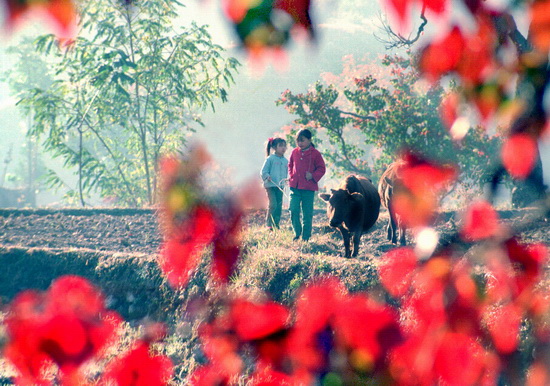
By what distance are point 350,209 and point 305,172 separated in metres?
1.03

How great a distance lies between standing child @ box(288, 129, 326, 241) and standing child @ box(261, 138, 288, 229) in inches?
20.8

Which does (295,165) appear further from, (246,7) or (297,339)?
(297,339)

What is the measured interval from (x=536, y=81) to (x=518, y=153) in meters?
2.06

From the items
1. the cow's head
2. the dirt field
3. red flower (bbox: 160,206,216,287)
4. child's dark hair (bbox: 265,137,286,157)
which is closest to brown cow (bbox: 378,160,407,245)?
the dirt field

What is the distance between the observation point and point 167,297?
6.59 meters

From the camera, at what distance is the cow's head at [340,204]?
6.81m

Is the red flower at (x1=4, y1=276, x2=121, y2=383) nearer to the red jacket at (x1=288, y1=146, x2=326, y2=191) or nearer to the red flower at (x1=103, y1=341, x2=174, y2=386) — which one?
the red flower at (x1=103, y1=341, x2=174, y2=386)

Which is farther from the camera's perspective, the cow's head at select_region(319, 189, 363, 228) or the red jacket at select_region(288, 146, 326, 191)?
the red jacket at select_region(288, 146, 326, 191)

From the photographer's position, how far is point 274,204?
8.75m

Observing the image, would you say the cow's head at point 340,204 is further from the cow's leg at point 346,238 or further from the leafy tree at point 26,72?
the leafy tree at point 26,72

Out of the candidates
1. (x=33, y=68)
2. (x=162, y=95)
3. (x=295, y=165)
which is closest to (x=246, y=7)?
(x=295, y=165)

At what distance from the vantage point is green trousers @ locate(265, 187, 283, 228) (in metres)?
8.69

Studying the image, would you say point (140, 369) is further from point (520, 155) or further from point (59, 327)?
point (520, 155)

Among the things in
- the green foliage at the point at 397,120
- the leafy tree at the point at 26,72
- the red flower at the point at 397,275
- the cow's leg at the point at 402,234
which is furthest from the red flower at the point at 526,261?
the leafy tree at the point at 26,72
